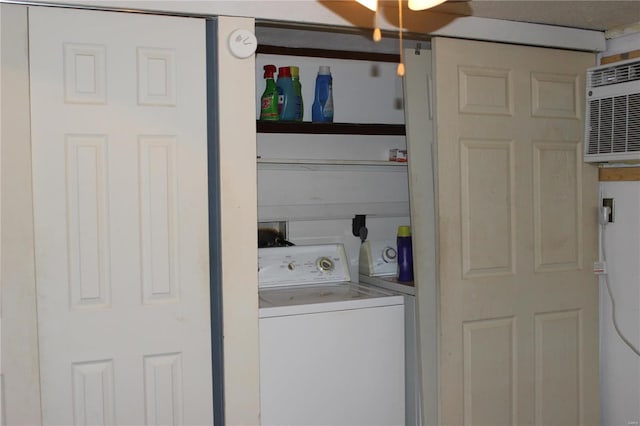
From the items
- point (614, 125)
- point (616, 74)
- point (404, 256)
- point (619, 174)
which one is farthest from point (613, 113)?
point (404, 256)

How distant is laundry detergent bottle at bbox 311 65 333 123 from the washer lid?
829 millimetres

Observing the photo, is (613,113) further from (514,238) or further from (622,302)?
(622,302)

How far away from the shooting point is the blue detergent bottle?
3291mm

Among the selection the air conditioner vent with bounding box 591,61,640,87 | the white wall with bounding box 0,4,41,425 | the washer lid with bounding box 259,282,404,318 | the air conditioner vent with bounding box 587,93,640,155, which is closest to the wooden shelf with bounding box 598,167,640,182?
the air conditioner vent with bounding box 587,93,640,155

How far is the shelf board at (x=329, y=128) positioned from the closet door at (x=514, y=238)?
60cm

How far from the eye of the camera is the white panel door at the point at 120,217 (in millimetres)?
2352

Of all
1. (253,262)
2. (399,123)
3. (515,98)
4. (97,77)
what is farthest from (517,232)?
(97,77)

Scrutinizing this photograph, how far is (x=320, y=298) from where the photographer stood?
9.84ft

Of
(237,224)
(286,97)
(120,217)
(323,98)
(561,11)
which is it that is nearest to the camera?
(120,217)

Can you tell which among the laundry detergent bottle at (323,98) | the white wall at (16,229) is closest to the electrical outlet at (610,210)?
the laundry detergent bottle at (323,98)

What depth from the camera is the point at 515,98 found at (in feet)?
9.98

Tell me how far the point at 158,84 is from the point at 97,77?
0.21 metres

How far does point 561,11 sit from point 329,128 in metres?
1.16

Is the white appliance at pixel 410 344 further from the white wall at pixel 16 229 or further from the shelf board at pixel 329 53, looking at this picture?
the white wall at pixel 16 229
